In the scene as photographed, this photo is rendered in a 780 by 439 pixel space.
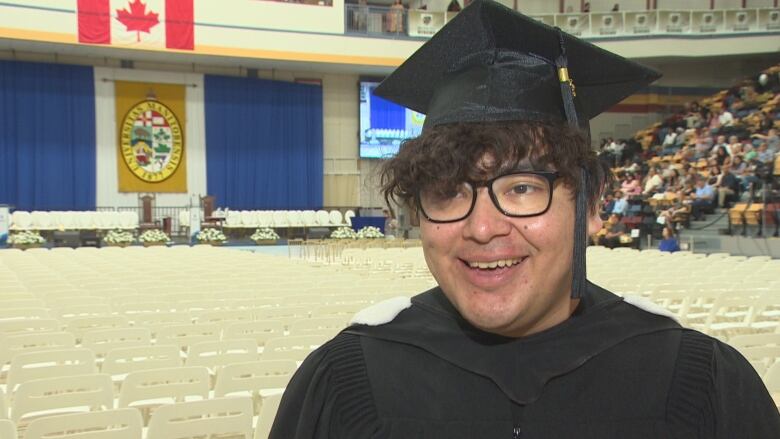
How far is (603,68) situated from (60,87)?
23.5 metres

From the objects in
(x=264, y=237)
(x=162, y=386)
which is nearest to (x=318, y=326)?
(x=162, y=386)

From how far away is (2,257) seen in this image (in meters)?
11.5

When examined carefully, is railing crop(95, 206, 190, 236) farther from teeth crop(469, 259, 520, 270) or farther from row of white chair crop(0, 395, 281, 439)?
teeth crop(469, 259, 520, 270)

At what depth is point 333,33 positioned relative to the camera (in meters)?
22.5

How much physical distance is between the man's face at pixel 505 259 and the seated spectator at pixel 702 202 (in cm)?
1585

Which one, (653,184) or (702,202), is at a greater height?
(653,184)

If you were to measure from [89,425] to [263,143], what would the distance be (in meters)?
22.2

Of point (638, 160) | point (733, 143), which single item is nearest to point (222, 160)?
point (638, 160)

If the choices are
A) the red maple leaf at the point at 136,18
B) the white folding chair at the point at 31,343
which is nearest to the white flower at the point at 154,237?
the red maple leaf at the point at 136,18

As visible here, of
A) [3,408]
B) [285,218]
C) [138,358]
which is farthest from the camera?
[285,218]

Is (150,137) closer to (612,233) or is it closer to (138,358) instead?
(612,233)

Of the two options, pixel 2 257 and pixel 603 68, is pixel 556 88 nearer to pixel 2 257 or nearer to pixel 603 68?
pixel 603 68

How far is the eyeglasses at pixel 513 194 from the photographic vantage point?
1.15m

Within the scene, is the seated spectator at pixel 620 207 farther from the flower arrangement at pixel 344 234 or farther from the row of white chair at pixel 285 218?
the row of white chair at pixel 285 218
